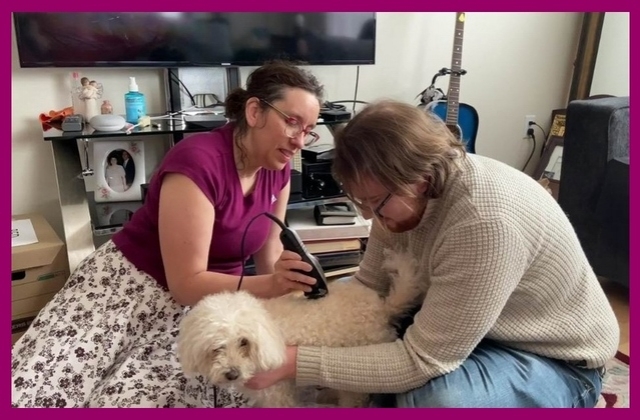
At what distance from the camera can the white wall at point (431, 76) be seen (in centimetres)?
207

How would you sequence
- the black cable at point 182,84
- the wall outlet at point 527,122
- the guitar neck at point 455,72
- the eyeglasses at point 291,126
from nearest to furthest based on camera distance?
the eyeglasses at point 291,126 → the black cable at point 182,84 → the guitar neck at point 455,72 → the wall outlet at point 527,122

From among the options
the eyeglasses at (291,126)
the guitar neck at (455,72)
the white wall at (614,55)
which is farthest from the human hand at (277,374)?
the white wall at (614,55)

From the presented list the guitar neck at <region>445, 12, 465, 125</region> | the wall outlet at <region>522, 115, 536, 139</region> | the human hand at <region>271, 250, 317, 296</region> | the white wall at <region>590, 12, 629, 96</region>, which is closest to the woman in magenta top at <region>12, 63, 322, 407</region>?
the human hand at <region>271, 250, 317, 296</region>

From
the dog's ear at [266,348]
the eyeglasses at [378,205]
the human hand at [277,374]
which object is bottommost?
the human hand at [277,374]

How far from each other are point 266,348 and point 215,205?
386 mm

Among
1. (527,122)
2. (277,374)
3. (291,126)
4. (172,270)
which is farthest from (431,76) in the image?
(277,374)

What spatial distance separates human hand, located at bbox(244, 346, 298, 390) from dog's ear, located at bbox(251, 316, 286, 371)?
0.04 ft

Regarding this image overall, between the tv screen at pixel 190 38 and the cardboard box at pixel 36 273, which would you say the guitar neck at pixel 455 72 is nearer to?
the tv screen at pixel 190 38

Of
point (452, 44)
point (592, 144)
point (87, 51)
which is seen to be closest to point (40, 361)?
point (87, 51)

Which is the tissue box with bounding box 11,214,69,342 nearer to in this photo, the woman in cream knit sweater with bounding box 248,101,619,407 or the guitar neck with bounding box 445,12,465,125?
the woman in cream knit sweater with bounding box 248,101,619,407

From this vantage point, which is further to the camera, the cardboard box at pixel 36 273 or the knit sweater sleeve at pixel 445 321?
the cardboard box at pixel 36 273

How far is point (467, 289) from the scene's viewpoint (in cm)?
87

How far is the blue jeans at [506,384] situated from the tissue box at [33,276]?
1222 millimetres

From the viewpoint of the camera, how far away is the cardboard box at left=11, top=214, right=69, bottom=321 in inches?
65.6
